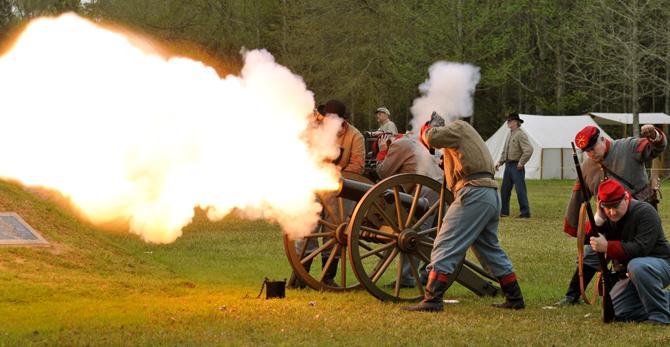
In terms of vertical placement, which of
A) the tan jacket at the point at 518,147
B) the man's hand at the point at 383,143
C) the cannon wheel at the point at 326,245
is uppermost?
the tan jacket at the point at 518,147

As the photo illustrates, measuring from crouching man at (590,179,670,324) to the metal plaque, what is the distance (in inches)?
283

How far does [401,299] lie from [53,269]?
436 centimetres

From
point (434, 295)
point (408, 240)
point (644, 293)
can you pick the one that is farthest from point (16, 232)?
point (644, 293)

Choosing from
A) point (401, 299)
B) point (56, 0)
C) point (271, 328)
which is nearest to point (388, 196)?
point (401, 299)

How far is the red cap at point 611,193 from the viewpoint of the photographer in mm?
8547

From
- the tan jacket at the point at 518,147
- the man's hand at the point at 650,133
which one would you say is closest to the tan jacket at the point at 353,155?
the man's hand at the point at 650,133

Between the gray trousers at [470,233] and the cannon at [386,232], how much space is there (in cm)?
42

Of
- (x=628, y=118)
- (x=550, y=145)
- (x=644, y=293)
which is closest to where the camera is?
(x=644, y=293)

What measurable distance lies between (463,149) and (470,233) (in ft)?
2.61

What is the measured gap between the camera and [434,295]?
9.12 meters

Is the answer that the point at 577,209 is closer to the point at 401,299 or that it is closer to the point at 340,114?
the point at 401,299

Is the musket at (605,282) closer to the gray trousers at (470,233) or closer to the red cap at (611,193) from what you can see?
the red cap at (611,193)

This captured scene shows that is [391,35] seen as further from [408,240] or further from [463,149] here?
[463,149]

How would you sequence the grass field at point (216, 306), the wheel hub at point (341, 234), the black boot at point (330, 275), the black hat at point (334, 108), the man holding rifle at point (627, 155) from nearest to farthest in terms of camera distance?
1. the grass field at point (216, 306)
2. the man holding rifle at point (627, 155)
3. the wheel hub at point (341, 234)
4. the black boot at point (330, 275)
5. the black hat at point (334, 108)
